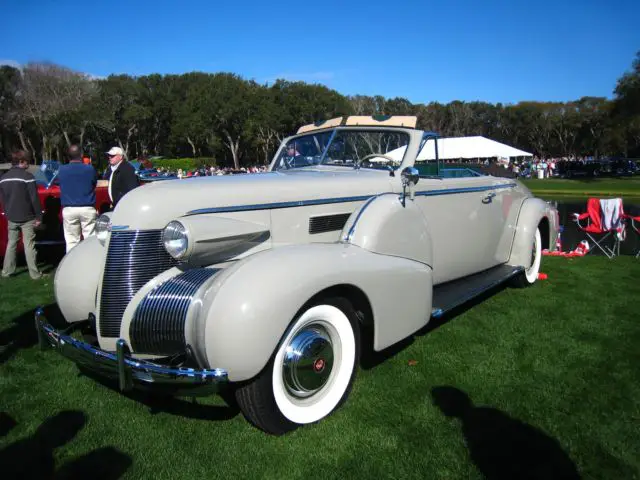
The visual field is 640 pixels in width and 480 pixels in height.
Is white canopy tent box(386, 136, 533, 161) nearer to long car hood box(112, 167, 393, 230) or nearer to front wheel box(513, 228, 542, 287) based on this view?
front wheel box(513, 228, 542, 287)

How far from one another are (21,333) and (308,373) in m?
3.18

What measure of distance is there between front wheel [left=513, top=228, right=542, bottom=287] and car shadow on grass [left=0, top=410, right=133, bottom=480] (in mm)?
4749

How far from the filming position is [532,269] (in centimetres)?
585

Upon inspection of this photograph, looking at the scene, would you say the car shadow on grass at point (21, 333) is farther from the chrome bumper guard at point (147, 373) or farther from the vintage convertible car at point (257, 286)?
the chrome bumper guard at point (147, 373)

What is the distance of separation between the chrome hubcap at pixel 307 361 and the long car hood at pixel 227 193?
90cm

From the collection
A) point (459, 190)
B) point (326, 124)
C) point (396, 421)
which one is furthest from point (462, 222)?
point (396, 421)

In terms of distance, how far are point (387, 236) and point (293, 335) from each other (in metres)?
1.04

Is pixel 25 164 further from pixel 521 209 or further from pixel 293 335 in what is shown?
pixel 521 209

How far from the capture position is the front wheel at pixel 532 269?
5.63 m

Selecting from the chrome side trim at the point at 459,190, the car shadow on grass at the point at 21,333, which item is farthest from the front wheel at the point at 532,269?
the car shadow on grass at the point at 21,333

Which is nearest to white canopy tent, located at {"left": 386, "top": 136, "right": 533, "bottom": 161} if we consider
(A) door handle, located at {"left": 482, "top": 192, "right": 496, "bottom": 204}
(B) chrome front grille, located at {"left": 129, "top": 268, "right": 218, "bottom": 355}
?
(A) door handle, located at {"left": 482, "top": 192, "right": 496, "bottom": 204}

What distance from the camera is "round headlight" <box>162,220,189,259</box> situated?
8.47ft

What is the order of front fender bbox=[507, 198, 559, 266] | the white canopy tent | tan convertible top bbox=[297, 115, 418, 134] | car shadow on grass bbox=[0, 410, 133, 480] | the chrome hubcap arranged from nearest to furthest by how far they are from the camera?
car shadow on grass bbox=[0, 410, 133, 480] < the chrome hubcap < tan convertible top bbox=[297, 115, 418, 134] < front fender bbox=[507, 198, 559, 266] < the white canopy tent

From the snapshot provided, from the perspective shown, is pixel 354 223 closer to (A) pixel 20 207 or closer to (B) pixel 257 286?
(B) pixel 257 286
